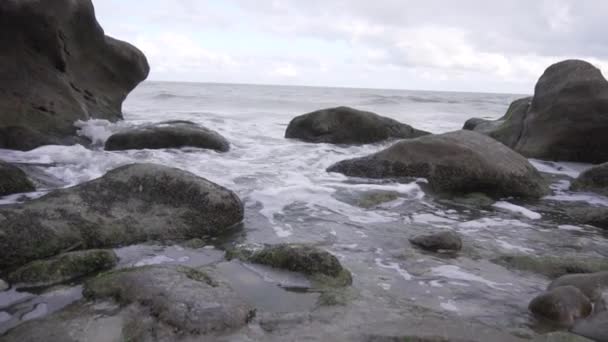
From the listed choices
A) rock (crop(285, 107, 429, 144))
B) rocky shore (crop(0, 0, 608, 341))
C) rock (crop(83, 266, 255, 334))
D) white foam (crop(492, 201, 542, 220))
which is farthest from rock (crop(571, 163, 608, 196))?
rock (crop(83, 266, 255, 334))

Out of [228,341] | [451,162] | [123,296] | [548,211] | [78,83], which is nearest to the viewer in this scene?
[228,341]

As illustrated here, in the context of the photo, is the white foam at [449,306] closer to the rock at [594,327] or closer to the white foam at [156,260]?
the rock at [594,327]

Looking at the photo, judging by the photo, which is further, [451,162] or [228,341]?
[451,162]

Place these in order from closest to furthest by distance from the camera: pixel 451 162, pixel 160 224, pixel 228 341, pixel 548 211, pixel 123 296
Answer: pixel 228 341, pixel 123 296, pixel 160 224, pixel 548 211, pixel 451 162

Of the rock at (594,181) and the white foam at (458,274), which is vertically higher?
the rock at (594,181)

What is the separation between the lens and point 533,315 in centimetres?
287

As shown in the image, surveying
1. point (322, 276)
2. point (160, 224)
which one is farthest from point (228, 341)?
point (160, 224)

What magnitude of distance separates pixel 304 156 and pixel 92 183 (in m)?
4.60

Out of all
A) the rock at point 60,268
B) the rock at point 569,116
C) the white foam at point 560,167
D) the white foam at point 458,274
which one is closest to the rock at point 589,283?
the white foam at point 458,274

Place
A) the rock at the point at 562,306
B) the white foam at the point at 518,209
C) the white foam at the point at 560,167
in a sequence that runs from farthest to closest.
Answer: the white foam at the point at 560,167
the white foam at the point at 518,209
the rock at the point at 562,306

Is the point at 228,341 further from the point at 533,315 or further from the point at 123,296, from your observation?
the point at 533,315

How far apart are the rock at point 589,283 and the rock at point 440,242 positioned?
35.3 inches

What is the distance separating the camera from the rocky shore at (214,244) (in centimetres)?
259

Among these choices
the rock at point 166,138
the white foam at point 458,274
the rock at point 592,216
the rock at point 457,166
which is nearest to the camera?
the white foam at point 458,274
